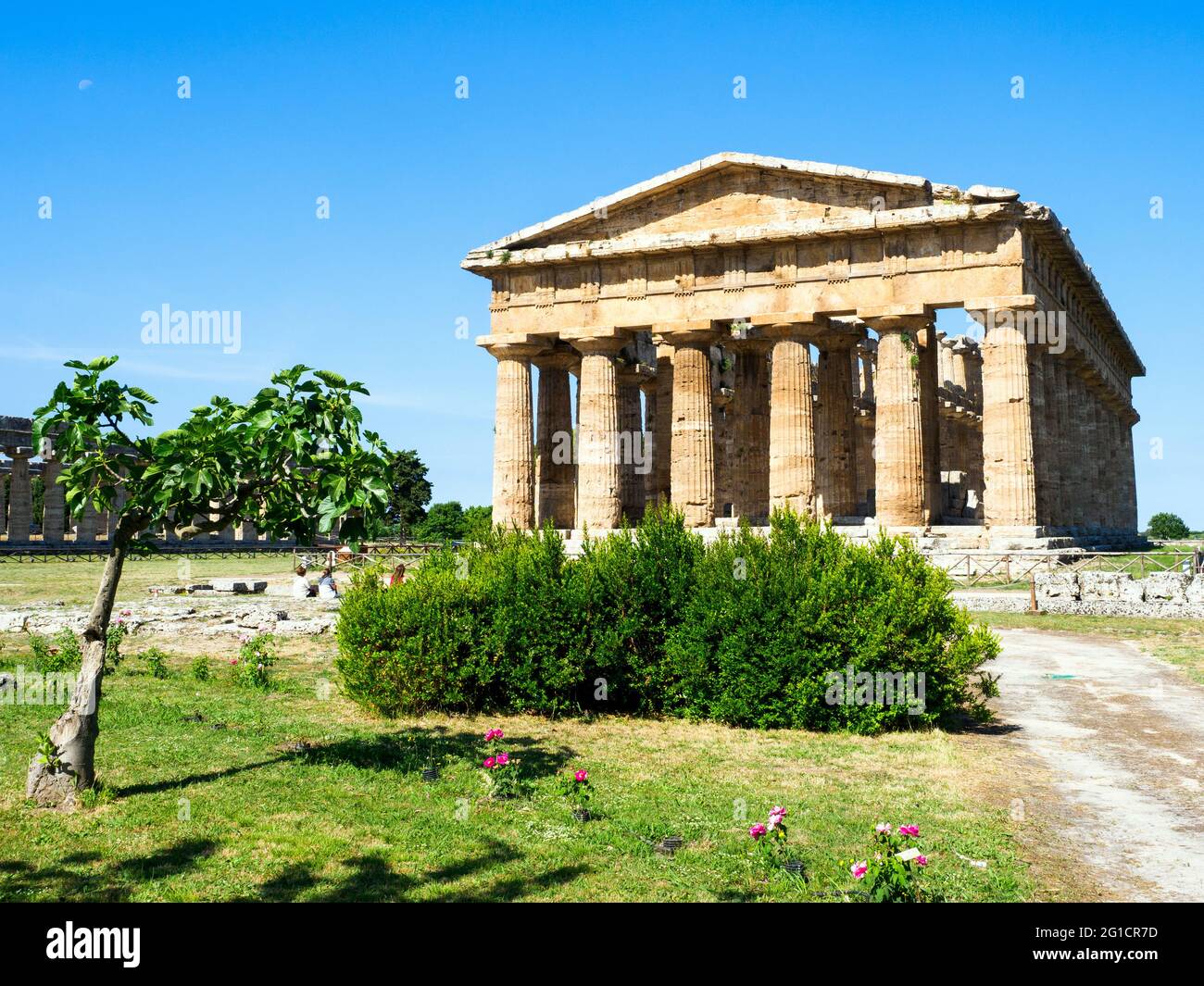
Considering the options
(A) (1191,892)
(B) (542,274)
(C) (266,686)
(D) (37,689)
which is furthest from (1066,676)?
(B) (542,274)

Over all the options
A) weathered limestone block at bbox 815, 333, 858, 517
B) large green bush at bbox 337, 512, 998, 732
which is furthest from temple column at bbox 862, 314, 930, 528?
large green bush at bbox 337, 512, 998, 732

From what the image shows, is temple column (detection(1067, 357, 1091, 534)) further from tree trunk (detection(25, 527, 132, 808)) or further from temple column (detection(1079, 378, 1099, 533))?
tree trunk (detection(25, 527, 132, 808))

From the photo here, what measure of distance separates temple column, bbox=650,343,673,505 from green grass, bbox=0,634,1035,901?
26399 mm

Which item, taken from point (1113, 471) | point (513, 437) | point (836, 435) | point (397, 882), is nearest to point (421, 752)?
point (397, 882)

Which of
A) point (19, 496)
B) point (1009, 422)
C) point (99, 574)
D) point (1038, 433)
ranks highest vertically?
point (1009, 422)

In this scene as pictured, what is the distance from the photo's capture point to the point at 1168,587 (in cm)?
2181

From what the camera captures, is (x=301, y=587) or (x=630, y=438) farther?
(x=630, y=438)

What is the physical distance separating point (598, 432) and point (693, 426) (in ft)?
10.4

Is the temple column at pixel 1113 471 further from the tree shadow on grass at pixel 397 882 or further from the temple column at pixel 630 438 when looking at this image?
the tree shadow on grass at pixel 397 882

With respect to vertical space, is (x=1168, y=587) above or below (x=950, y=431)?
below

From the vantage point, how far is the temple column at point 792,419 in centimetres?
3041

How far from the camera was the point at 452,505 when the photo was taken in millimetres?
67875

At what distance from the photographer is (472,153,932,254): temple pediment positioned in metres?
29.2

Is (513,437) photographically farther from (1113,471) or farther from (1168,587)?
(1113,471)
